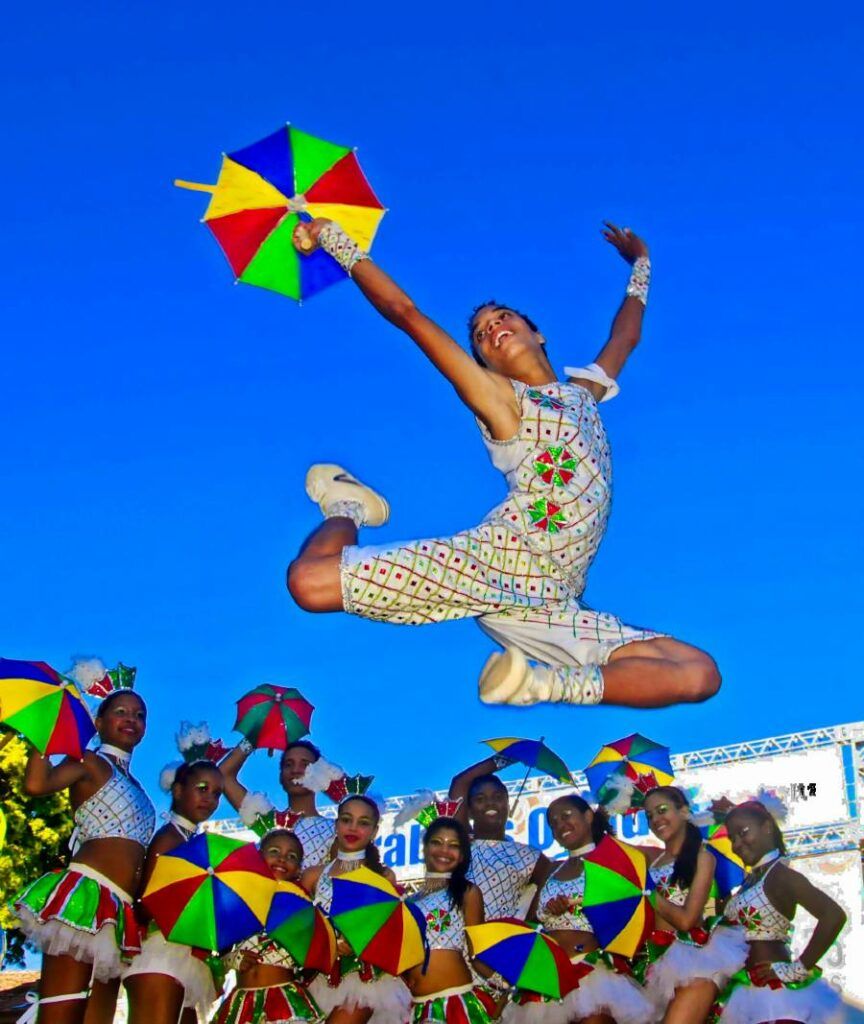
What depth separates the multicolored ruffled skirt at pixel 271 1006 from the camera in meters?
5.42

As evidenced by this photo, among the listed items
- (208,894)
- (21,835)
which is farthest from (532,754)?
(21,835)

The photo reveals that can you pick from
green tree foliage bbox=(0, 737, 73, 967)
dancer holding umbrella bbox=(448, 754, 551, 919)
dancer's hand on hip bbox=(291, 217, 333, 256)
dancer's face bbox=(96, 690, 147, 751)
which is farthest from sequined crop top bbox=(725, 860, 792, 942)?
green tree foliage bbox=(0, 737, 73, 967)

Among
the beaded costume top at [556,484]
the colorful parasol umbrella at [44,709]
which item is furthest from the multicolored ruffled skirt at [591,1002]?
the colorful parasol umbrella at [44,709]

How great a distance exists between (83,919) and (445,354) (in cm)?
280

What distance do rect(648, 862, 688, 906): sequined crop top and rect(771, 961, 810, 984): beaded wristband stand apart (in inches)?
19.7

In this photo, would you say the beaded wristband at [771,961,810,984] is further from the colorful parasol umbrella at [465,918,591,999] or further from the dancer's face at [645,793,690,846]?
the colorful parasol umbrella at [465,918,591,999]

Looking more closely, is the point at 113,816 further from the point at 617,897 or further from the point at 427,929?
the point at 617,897

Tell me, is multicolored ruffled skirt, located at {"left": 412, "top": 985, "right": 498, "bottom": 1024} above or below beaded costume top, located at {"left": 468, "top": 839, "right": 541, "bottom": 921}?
below

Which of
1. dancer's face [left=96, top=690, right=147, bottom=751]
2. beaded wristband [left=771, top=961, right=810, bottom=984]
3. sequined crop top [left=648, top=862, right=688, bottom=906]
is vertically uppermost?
dancer's face [left=96, top=690, right=147, bottom=751]

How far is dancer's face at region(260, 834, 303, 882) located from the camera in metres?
5.81

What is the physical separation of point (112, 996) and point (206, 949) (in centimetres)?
56

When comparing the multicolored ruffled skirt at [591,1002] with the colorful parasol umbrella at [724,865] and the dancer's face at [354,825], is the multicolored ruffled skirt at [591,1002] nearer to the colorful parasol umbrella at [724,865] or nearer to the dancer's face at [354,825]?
the colorful parasol umbrella at [724,865]

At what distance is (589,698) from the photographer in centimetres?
421

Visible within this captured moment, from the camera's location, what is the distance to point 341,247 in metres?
4.63
